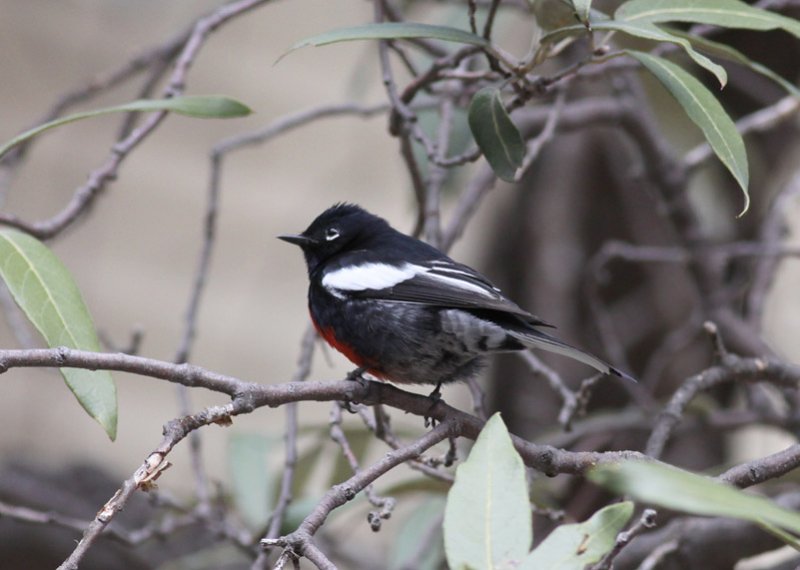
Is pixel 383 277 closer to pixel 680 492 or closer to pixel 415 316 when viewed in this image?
pixel 415 316

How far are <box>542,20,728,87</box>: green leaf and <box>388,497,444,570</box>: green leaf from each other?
1747 millimetres

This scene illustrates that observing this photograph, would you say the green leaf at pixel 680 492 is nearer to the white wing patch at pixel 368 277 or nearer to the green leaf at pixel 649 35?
the green leaf at pixel 649 35

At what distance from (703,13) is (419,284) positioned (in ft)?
3.05

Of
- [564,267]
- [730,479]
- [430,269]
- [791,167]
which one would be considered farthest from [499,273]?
[730,479]

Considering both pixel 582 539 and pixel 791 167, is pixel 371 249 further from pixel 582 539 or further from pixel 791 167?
pixel 791 167

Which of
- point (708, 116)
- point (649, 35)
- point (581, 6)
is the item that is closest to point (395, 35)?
Answer: point (581, 6)

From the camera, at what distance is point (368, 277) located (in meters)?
2.66

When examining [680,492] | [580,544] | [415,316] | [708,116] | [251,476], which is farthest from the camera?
[251,476]

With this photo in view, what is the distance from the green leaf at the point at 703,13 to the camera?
2.03 meters

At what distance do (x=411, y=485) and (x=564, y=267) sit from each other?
218 cm

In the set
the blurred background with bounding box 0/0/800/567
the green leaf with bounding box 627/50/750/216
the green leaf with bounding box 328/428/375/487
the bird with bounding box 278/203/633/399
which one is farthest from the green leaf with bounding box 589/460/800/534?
the blurred background with bounding box 0/0/800/567

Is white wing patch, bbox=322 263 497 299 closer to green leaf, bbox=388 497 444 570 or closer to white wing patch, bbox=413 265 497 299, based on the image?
white wing patch, bbox=413 265 497 299

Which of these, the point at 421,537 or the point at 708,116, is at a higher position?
the point at 708,116

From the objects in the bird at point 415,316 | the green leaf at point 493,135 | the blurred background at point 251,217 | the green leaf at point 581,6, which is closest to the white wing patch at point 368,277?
the bird at point 415,316
